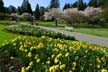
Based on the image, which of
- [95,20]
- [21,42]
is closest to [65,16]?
[95,20]

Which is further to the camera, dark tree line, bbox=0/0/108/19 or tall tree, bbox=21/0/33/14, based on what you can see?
tall tree, bbox=21/0/33/14

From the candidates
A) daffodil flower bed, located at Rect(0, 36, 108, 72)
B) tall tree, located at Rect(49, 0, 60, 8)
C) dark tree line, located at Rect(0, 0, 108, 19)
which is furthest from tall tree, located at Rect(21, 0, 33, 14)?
daffodil flower bed, located at Rect(0, 36, 108, 72)

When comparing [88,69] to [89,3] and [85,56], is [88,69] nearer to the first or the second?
[85,56]

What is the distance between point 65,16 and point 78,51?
7515 centimetres

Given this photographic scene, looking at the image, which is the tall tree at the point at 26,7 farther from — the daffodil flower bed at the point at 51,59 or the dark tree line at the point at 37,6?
the daffodil flower bed at the point at 51,59

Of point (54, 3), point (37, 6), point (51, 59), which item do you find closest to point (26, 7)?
point (37, 6)

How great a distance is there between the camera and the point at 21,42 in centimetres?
999

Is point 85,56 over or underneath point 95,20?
over

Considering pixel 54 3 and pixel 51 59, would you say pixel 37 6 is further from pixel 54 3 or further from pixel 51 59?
pixel 51 59

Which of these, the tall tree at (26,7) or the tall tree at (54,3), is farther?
the tall tree at (54,3)

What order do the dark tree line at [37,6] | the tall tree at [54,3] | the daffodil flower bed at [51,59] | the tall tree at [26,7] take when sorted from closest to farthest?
the daffodil flower bed at [51,59] < the dark tree line at [37,6] < the tall tree at [26,7] < the tall tree at [54,3]

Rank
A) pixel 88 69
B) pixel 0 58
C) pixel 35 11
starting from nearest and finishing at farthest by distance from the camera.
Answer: pixel 88 69 → pixel 0 58 → pixel 35 11

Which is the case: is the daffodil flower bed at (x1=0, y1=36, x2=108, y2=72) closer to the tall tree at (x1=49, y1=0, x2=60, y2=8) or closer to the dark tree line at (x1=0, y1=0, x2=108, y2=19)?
the dark tree line at (x1=0, y1=0, x2=108, y2=19)

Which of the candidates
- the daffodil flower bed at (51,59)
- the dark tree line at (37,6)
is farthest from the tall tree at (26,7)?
the daffodil flower bed at (51,59)
